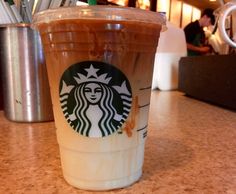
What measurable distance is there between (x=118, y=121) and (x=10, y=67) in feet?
1.26

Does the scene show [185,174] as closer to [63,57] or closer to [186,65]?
[63,57]

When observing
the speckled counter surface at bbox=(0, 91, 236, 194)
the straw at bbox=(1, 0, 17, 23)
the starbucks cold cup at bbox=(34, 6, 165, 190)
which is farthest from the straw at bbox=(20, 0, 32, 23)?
the starbucks cold cup at bbox=(34, 6, 165, 190)

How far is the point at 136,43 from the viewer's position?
0.25m

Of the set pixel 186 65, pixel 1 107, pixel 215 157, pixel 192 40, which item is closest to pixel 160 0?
pixel 192 40

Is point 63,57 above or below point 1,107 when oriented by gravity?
above

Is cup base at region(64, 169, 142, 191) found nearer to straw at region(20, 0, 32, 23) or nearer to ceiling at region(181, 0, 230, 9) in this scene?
straw at region(20, 0, 32, 23)

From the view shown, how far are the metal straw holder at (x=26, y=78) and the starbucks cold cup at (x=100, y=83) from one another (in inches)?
11.6

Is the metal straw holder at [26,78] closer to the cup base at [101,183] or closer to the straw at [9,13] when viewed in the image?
the straw at [9,13]

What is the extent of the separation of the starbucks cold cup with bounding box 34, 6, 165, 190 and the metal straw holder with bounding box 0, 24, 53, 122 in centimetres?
29

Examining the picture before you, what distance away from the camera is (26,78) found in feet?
1.82

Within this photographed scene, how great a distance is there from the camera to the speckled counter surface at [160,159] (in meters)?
0.28

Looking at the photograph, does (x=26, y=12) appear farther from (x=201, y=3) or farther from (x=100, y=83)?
(x=201, y=3)

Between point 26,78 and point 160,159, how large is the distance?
333mm

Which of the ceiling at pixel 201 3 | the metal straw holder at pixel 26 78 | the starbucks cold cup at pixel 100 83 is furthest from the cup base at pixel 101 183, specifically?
the ceiling at pixel 201 3
